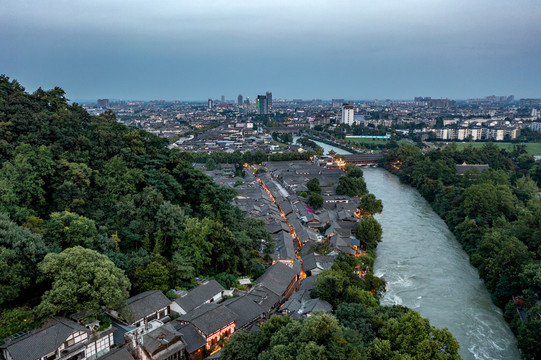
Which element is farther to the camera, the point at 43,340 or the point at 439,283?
the point at 439,283

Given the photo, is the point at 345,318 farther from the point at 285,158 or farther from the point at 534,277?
the point at 285,158

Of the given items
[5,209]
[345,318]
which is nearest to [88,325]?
[5,209]

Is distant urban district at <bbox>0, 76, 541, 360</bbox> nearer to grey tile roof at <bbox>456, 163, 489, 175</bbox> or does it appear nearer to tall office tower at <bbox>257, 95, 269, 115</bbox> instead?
grey tile roof at <bbox>456, 163, 489, 175</bbox>

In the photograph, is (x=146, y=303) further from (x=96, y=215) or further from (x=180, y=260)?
(x=96, y=215)

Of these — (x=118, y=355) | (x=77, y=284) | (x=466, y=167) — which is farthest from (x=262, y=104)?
(x=118, y=355)

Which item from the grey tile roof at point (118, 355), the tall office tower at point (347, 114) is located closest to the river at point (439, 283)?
the grey tile roof at point (118, 355)

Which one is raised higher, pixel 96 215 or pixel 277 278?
pixel 96 215
